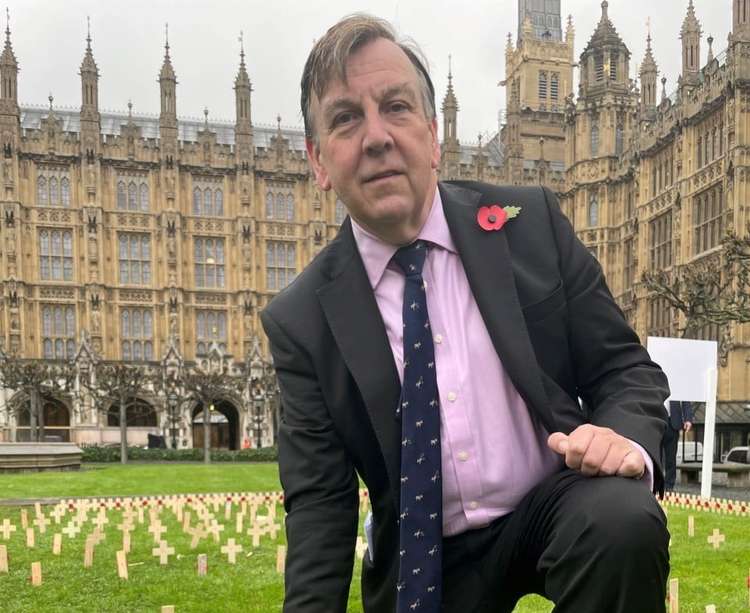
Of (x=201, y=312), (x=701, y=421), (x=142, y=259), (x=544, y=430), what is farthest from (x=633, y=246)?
(x=544, y=430)

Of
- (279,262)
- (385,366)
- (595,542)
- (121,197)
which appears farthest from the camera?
(279,262)

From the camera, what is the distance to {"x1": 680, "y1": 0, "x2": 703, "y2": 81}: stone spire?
33281mm

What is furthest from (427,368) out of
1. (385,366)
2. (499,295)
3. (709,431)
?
(709,431)

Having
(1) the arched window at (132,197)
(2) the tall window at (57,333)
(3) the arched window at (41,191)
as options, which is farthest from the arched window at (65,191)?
(2) the tall window at (57,333)

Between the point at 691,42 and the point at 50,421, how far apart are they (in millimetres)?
33127

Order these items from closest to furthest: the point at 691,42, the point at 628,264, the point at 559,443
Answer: the point at 559,443 → the point at 691,42 → the point at 628,264

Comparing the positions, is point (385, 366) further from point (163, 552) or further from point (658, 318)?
point (658, 318)

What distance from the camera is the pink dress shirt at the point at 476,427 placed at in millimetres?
1908

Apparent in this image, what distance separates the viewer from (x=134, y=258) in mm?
39156

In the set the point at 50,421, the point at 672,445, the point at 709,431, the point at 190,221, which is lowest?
the point at 50,421

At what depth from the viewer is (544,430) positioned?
194cm

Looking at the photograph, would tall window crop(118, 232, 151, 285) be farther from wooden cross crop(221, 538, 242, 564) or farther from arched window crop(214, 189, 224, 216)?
wooden cross crop(221, 538, 242, 564)

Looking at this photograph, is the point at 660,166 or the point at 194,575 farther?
the point at 660,166

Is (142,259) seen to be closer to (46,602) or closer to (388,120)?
(46,602)
